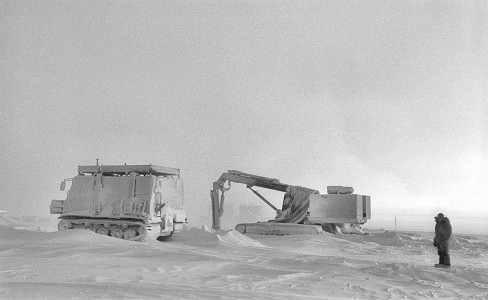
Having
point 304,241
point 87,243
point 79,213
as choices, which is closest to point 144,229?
point 79,213

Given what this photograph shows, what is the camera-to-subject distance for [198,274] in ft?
32.0

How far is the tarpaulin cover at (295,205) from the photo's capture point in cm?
2428

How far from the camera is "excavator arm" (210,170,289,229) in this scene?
25.1 m

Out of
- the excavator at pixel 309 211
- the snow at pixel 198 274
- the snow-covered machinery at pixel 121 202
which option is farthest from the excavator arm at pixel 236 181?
the snow at pixel 198 274

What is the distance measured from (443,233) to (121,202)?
11.4 meters

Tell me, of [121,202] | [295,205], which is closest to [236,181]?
[295,205]

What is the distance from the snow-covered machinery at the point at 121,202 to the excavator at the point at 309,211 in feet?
16.7

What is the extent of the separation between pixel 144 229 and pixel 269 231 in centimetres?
714

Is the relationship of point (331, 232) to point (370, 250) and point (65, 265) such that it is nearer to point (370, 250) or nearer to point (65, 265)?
point (370, 250)

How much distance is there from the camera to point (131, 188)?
1903cm

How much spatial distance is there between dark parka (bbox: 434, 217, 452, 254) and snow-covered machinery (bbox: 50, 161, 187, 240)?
999 centimetres

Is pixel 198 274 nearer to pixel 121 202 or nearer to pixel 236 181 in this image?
pixel 121 202

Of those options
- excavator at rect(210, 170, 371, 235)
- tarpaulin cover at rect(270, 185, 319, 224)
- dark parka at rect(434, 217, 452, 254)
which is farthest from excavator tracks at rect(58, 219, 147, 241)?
dark parka at rect(434, 217, 452, 254)

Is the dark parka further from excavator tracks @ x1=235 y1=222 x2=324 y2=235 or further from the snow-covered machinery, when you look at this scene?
the snow-covered machinery
